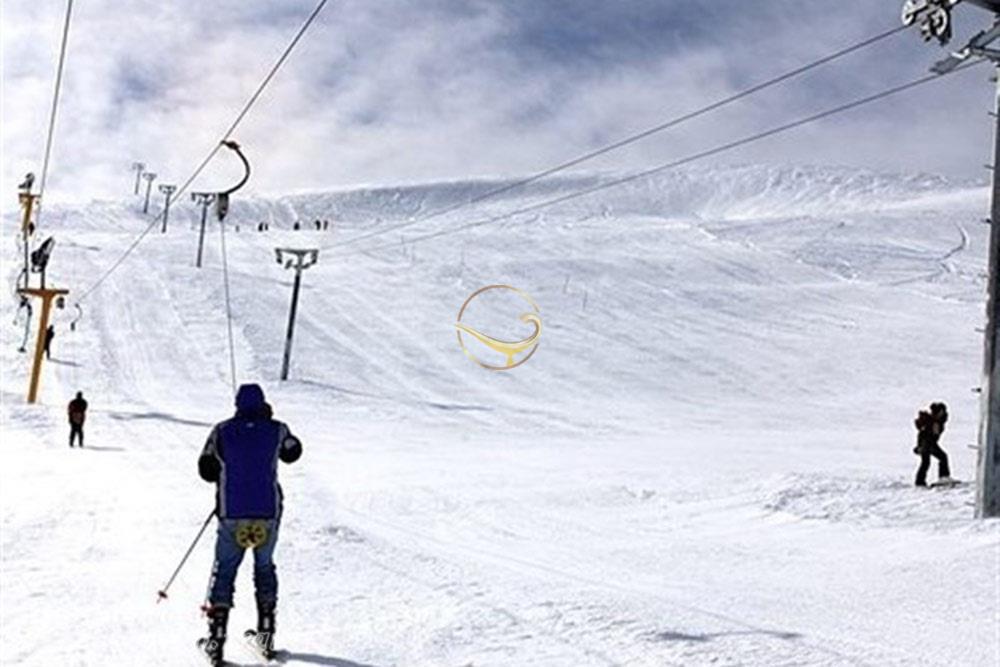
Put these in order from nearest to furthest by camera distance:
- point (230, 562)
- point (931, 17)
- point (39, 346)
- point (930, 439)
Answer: point (230, 562) < point (931, 17) < point (930, 439) < point (39, 346)

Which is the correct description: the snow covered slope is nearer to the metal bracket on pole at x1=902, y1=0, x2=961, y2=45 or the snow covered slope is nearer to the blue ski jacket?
the blue ski jacket

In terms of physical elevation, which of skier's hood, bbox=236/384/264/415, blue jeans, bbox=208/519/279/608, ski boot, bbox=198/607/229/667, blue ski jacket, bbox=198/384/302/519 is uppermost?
skier's hood, bbox=236/384/264/415

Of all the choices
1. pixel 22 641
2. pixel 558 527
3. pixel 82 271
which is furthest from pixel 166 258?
pixel 22 641

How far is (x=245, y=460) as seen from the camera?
241 inches

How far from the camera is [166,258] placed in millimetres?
63438

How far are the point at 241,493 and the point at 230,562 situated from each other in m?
0.43

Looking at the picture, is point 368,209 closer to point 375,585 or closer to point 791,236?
point 791,236

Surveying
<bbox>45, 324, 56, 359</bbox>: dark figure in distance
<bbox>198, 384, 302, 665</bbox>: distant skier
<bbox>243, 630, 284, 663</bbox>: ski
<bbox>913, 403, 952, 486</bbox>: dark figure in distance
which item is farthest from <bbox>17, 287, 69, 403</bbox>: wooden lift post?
<bbox>198, 384, 302, 665</bbox>: distant skier

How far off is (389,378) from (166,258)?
31681mm

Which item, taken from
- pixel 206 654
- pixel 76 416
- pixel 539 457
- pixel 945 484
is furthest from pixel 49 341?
pixel 206 654

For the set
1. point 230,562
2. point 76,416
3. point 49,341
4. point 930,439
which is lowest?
point 76,416

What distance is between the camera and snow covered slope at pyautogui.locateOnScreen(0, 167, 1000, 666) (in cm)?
709

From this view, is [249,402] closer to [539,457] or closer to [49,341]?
[539,457]

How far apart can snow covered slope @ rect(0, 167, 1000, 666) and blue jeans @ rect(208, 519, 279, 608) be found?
1.48ft
